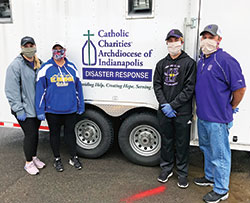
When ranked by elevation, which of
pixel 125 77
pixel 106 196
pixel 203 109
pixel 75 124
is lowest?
pixel 106 196

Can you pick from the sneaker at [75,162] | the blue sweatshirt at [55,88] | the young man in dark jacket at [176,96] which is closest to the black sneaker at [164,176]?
the young man in dark jacket at [176,96]

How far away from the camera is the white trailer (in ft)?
11.4

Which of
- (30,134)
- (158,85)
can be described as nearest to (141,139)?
(158,85)

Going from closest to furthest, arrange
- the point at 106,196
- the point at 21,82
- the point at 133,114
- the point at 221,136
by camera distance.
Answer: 1. the point at 221,136
2. the point at 106,196
3. the point at 21,82
4. the point at 133,114

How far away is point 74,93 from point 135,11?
58.2 inches

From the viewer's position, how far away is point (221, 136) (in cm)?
314

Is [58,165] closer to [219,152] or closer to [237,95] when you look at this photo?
[219,152]

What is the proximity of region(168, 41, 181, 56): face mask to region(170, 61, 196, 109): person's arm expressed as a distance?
24 centimetres

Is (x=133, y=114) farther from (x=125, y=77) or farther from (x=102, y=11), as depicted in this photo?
(x=102, y=11)

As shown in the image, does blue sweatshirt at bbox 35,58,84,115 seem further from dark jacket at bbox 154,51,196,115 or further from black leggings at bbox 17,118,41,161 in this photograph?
dark jacket at bbox 154,51,196,115

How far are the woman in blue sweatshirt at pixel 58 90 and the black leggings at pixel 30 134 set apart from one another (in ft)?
0.58

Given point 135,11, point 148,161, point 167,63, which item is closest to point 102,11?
point 135,11

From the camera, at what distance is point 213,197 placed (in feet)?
10.7

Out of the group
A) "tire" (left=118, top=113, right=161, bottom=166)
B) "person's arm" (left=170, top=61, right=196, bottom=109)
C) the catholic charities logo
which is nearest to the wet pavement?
"tire" (left=118, top=113, right=161, bottom=166)
